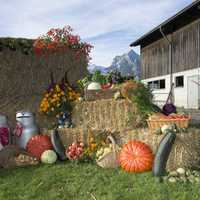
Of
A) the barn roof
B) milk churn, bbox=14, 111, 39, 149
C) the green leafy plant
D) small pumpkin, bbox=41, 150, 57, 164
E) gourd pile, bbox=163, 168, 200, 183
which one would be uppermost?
the barn roof

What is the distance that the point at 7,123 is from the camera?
35.4ft

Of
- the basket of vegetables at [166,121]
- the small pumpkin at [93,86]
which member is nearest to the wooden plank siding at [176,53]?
the small pumpkin at [93,86]

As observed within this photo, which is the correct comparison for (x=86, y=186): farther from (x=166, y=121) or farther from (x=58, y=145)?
(x=58, y=145)

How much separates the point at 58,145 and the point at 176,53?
77.3 ft

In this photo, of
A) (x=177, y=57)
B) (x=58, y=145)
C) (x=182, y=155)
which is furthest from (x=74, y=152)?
(x=177, y=57)

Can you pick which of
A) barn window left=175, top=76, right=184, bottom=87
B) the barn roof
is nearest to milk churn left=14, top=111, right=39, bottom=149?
the barn roof

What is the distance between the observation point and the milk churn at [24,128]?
409 inches

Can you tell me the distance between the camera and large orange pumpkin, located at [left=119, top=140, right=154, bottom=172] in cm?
814

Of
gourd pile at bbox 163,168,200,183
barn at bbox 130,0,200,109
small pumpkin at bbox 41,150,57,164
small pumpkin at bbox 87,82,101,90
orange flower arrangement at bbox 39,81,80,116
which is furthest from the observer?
barn at bbox 130,0,200,109

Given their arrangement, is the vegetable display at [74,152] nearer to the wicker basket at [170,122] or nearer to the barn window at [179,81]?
the wicker basket at [170,122]

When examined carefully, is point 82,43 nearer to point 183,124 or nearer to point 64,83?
point 64,83

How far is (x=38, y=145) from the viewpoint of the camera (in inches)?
383

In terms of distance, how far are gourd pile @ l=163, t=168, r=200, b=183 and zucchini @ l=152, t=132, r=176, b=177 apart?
0.20 meters

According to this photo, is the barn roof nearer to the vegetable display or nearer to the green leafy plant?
the green leafy plant
